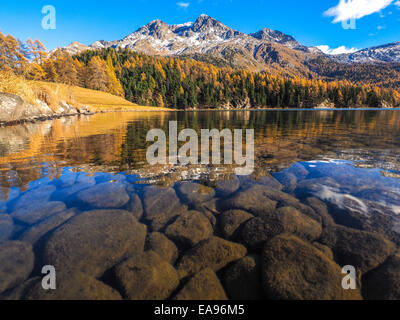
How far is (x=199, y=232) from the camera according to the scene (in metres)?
3.40

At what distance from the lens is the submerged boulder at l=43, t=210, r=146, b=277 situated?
2.75m

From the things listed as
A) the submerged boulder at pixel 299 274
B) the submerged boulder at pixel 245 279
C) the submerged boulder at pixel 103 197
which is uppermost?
the submerged boulder at pixel 103 197

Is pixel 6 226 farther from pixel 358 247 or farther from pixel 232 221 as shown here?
pixel 358 247

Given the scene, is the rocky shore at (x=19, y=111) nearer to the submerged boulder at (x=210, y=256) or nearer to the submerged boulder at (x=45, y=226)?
the submerged boulder at (x=45, y=226)

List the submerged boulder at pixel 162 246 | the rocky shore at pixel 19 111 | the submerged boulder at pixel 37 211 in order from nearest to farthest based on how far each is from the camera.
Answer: the submerged boulder at pixel 162 246, the submerged boulder at pixel 37 211, the rocky shore at pixel 19 111

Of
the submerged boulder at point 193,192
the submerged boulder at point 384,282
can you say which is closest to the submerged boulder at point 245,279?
the submerged boulder at point 384,282

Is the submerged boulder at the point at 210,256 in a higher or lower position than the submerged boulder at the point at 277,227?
lower

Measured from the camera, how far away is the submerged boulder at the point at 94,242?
2.75 meters

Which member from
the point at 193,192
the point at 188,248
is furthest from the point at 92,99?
the point at 188,248

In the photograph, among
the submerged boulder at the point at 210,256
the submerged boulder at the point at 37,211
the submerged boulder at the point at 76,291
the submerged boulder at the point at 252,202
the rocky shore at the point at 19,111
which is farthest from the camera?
the rocky shore at the point at 19,111

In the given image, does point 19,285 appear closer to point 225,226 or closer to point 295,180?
point 225,226

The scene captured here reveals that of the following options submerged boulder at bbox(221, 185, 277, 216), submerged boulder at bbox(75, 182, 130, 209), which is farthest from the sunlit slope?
submerged boulder at bbox(221, 185, 277, 216)

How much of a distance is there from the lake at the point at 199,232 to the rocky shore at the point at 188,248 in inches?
0.6

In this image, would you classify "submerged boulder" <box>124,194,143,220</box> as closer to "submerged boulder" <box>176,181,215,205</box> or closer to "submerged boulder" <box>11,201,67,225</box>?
"submerged boulder" <box>176,181,215,205</box>
